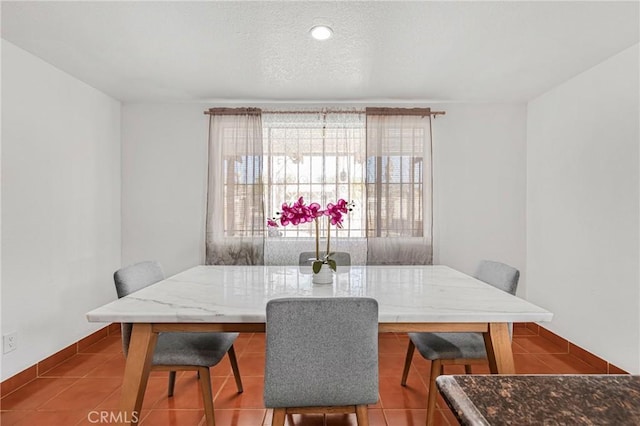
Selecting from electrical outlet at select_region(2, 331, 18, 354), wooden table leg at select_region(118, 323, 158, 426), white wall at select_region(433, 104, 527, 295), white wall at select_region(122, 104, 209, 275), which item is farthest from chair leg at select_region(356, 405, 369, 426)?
white wall at select_region(122, 104, 209, 275)

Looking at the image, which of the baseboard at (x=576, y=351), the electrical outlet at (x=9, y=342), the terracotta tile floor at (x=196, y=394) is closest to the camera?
the terracotta tile floor at (x=196, y=394)

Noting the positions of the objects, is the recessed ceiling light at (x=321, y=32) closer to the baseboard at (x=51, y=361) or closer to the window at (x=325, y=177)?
the window at (x=325, y=177)

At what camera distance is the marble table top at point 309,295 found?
1420mm

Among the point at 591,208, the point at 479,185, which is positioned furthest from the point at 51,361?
the point at 591,208

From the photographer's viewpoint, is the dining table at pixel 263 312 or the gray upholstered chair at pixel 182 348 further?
the gray upholstered chair at pixel 182 348

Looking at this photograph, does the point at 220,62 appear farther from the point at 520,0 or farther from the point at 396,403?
the point at 396,403

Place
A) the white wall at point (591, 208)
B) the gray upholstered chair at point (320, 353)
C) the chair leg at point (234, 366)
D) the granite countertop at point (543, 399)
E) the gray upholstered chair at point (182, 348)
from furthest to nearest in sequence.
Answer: the white wall at point (591, 208), the chair leg at point (234, 366), the gray upholstered chair at point (182, 348), the gray upholstered chair at point (320, 353), the granite countertop at point (543, 399)

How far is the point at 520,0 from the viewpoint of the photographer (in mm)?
1801

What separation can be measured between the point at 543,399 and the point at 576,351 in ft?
9.60

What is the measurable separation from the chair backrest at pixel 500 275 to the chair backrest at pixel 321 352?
3.38 feet

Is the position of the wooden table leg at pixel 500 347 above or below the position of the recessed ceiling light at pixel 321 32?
below

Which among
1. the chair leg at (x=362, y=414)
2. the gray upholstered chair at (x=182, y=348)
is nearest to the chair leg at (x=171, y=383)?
the gray upholstered chair at (x=182, y=348)

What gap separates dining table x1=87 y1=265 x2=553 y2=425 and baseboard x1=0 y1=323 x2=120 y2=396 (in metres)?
1.42

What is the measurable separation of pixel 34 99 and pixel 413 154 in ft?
10.6
